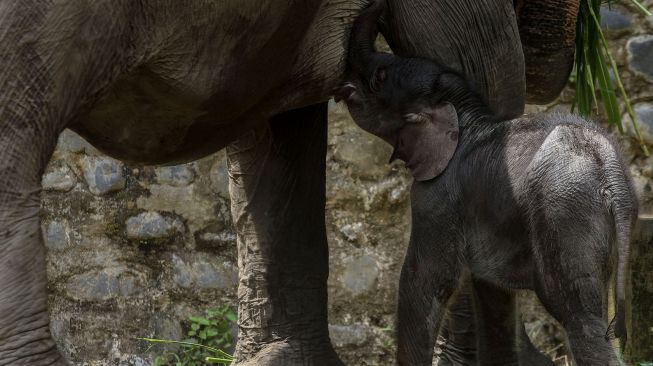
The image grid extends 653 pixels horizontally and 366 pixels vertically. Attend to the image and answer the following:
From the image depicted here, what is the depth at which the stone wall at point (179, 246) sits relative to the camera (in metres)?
4.63

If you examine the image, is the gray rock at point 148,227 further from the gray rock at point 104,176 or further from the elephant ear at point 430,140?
the elephant ear at point 430,140

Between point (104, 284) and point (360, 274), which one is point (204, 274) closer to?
point (104, 284)

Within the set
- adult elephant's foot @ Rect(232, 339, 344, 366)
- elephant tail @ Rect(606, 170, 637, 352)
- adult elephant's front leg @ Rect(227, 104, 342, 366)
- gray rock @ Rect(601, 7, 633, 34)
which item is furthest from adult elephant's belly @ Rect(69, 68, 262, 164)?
gray rock @ Rect(601, 7, 633, 34)

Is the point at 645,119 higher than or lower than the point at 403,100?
higher

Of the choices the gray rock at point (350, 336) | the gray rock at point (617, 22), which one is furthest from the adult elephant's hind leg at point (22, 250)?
the gray rock at point (617, 22)

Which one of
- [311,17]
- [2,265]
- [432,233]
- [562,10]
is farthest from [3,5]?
[562,10]

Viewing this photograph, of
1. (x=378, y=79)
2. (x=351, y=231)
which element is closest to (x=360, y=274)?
(x=351, y=231)

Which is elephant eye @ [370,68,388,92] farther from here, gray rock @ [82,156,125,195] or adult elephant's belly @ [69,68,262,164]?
gray rock @ [82,156,125,195]

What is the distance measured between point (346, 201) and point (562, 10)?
1.41 metres

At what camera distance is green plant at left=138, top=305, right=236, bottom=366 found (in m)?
4.60

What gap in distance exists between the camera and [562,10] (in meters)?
3.46

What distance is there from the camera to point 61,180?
182 inches

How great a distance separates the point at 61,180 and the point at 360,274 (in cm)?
106

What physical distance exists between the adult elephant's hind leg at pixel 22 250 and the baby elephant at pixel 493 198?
96 cm
